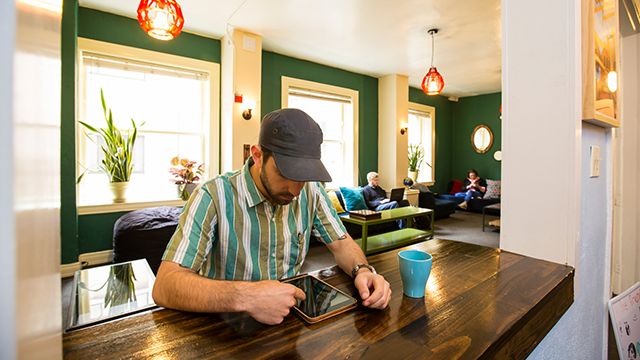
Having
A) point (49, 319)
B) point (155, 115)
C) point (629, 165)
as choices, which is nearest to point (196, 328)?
point (49, 319)

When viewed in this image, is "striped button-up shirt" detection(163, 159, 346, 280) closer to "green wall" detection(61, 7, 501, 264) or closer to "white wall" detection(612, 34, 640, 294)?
"green wall" detection(61, 7, 501, 264)

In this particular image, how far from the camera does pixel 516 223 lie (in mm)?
1179

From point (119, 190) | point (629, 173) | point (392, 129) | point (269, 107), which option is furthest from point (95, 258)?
point (629, 173)

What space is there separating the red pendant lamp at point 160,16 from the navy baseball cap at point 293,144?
1.88m

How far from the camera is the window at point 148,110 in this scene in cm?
370

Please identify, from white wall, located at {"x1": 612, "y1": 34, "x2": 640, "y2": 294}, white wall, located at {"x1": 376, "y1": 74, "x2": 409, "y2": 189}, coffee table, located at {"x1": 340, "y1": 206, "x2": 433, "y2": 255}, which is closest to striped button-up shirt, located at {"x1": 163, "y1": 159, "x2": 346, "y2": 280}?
coffee table, located at {"x1": 340, "y1": 206, "x2": 433, "y2": 255}

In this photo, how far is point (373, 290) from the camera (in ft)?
2.62

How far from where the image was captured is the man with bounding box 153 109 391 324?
0.84 meters

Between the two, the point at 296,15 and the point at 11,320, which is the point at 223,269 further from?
the point at 296,15

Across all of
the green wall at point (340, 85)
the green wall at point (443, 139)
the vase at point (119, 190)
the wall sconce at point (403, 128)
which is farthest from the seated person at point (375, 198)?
the vase at point (119, 190)

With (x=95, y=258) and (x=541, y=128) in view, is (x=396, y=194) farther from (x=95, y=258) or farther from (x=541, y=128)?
(x=95, y=258)

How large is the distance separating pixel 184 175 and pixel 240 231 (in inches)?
126

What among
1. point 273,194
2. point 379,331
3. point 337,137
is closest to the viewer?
Result: point 379,331

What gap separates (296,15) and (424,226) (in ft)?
13.7
